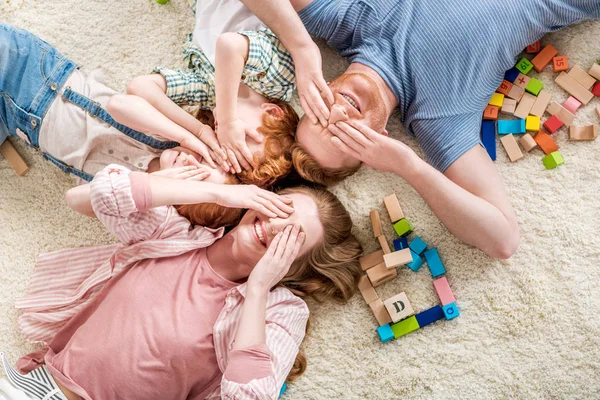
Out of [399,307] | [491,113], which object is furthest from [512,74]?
[399,307]

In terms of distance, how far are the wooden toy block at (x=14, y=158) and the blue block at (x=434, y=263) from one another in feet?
3.87

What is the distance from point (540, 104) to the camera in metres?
1.45

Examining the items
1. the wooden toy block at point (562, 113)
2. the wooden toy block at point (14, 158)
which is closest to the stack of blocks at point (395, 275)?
the wooden toy block at point (562, 113)

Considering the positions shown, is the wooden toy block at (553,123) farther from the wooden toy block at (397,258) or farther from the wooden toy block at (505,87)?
the wooden toy block at (397,258)

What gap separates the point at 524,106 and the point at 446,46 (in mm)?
308

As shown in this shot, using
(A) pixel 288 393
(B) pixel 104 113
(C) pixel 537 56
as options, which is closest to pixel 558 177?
(C) pixel 537 56

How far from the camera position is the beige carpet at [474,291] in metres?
1.37

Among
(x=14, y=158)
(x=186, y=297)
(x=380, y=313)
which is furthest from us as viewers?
(x=14, y=158)

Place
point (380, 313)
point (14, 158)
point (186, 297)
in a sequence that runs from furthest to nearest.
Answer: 1. point (14, 158)
2. point (380, 313)
3. point (186, 297)

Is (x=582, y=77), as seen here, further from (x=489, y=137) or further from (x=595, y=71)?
(x=489, y=137)

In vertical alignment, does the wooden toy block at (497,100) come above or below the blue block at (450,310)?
above

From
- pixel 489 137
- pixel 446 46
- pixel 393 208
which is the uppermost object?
pixel 446 46

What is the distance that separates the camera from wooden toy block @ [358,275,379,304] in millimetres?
1418

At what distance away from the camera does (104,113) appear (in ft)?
4.58
